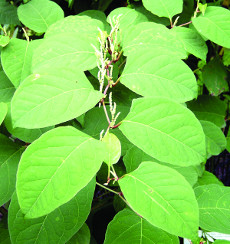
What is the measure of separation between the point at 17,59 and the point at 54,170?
0.40 metres

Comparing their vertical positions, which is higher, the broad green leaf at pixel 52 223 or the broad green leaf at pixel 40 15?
the broad green leaf at pixel 40 15

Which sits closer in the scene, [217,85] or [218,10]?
[218,10]

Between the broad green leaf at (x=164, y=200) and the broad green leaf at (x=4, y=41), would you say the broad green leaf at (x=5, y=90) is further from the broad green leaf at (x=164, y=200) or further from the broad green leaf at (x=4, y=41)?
the broad green leaf at (x=164, y=200)

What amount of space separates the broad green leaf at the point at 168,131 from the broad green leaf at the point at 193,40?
1.23 ft

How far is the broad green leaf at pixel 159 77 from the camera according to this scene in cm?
62

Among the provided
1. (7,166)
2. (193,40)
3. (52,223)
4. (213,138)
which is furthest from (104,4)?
(52,223)

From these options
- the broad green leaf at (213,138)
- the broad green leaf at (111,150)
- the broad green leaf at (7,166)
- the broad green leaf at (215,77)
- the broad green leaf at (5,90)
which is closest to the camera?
the broad green leaf at (111,150)

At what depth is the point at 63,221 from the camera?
2.06 feet

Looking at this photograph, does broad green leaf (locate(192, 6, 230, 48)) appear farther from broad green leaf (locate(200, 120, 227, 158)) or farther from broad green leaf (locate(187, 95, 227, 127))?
broad green leaf (locate(187, 95, 227, 127))

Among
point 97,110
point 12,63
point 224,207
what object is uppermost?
point 12,63

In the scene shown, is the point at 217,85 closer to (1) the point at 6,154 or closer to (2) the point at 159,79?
(2) the point at 159,79

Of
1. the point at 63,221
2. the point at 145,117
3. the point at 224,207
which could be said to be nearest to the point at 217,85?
the point at 224,207

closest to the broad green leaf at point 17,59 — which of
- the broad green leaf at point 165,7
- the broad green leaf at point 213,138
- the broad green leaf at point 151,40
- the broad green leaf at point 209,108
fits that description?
the broad green leaf at point 151,40

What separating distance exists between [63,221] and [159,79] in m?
0.36
